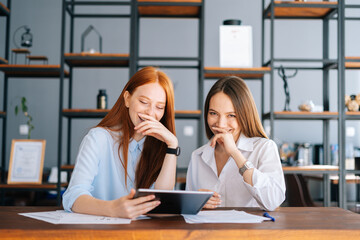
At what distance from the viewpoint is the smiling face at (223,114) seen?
74.1 inches

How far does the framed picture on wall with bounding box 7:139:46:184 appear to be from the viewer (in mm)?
3537

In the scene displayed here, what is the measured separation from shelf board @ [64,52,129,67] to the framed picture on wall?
2.81ft

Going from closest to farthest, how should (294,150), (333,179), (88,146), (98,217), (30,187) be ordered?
(98,217)
(88,146)
(30,187)
(333,179)
(294,150)

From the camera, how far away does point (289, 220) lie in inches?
49.4

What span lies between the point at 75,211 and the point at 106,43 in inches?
213

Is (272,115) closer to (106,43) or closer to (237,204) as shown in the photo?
(237,204)

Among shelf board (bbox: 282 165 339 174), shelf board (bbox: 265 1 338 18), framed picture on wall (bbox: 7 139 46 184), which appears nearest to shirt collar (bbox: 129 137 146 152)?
shelf board (bbox: 282 165 339 174)

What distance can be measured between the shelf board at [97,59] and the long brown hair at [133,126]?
1.87m

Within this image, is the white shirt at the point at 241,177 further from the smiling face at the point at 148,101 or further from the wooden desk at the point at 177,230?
the smiling face at the point at 148,101

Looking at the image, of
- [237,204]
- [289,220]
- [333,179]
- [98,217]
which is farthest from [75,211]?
[333,179]

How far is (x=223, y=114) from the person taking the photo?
6.20 ft

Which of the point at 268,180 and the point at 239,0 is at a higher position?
the point at 239,0

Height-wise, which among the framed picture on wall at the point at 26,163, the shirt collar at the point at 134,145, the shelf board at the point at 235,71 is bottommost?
the framed picture on wall at the point at 26,163

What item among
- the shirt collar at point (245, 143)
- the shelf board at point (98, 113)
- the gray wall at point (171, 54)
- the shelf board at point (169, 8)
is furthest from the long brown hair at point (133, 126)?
the gray wall at point (171, 54)
